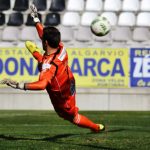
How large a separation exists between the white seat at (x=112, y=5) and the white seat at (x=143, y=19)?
967mm

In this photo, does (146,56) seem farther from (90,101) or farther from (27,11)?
(27,11)

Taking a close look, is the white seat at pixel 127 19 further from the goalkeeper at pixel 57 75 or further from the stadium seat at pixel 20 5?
the goalkeeper at pixel 57 75

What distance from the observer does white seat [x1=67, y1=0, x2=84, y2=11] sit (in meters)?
23.8

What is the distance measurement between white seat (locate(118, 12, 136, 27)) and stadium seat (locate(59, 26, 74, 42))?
2.15 metres

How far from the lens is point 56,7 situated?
77.4 ft

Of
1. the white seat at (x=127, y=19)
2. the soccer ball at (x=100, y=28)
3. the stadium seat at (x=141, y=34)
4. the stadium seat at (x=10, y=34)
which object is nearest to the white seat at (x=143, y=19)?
the white seat at (x=127, y=19)

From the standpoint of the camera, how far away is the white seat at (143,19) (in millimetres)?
23250

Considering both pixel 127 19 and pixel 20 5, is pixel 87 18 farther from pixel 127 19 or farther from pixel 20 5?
pixel 20 5

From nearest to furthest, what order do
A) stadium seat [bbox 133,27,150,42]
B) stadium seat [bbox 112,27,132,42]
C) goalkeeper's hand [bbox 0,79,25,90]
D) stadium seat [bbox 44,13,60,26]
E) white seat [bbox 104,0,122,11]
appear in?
goalkeeper's hand [bbox 0,79,25,90] < stadium seat [bbox 112,27,132,42] < stadium seat [bbox 133,27,150,42] < stadium seat [bbox 44,13,60,26] < white seat [bbox 104,0,122,11]

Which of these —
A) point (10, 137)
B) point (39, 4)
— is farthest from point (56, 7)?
point (10, 137)

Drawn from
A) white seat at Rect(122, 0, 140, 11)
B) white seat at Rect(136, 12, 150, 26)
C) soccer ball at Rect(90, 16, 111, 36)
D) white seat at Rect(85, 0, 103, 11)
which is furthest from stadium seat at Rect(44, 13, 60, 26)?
soccer ball at Rect(90, 16, 111, 36)

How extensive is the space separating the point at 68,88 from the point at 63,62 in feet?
1.64

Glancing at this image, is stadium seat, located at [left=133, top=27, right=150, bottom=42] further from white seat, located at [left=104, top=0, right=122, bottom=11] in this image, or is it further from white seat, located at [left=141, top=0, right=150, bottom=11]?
white seat, located at [left=104, top=0, right=122, bottom=11]

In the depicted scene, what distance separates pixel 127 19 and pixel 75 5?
7.47 ft
